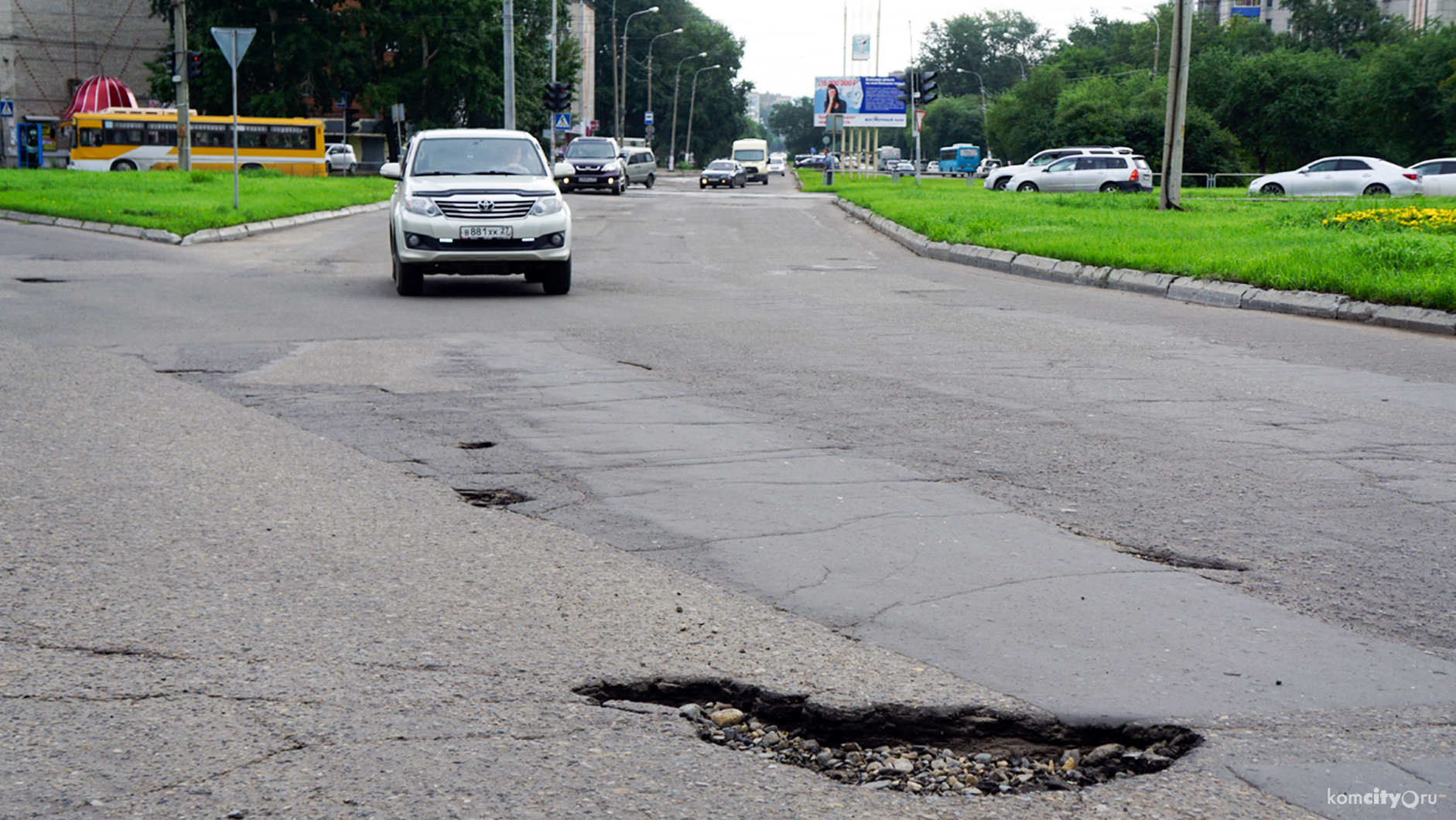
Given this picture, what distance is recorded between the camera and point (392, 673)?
141 inches

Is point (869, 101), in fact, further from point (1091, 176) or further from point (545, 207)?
point (545, 207)

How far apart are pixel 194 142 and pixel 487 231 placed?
44.6 metres

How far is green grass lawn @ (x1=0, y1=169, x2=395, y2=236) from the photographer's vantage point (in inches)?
881

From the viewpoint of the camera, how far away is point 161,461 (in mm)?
6035

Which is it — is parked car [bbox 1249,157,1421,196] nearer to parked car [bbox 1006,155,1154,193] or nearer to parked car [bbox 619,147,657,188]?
parked car [bbox 1006,155,1154,193]

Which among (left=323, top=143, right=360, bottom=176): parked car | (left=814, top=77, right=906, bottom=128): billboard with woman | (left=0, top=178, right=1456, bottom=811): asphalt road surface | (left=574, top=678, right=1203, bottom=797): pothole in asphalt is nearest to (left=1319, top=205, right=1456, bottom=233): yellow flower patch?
(left=0, top=178, right=1456, bottom=811): asphalt road surface

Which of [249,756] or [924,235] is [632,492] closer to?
[249,756]

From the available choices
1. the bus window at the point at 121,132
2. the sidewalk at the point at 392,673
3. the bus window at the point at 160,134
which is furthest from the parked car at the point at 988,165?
the sidewalk at the point at 392,673

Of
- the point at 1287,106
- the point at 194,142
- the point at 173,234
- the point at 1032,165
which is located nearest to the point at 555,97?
the point at 194,142

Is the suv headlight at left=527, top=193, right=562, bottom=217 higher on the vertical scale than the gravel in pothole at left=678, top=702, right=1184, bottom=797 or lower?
higher

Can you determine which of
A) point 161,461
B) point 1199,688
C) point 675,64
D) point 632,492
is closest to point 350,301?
point 161,461

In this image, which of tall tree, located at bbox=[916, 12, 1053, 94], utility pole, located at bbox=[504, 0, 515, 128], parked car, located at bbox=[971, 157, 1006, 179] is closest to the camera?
utility pole, located at bbox=[504, 0, 515, 128]

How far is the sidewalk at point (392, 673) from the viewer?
114 inches

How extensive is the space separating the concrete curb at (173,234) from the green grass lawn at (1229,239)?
11414 mm
